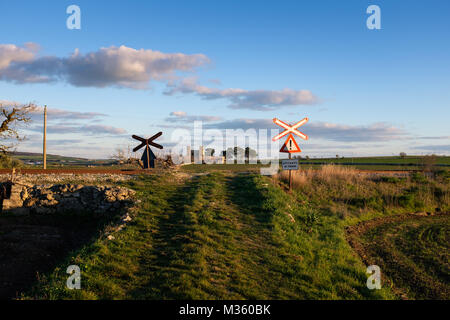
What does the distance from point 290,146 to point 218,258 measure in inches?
375

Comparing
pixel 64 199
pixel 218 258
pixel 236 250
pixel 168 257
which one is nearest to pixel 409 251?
pixel 236 250

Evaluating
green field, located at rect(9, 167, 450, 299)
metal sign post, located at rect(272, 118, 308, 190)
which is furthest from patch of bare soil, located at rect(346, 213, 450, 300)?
metal sign post, located at rect(272, 118, 308, 190)

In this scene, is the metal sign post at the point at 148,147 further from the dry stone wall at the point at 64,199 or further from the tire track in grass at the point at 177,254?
the tire track in grass at the point at 177,254

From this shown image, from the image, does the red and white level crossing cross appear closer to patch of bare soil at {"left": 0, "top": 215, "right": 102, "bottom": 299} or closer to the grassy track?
the grassy track

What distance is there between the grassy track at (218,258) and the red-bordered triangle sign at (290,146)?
3.03 m

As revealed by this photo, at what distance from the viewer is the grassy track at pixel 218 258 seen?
6527 mm

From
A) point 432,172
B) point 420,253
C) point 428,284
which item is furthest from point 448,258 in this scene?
point 432,172

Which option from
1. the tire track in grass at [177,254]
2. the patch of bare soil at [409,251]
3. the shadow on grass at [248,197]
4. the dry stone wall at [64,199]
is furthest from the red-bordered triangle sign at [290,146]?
the dry stone wall at [64,199]

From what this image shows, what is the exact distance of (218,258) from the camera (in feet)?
26.7

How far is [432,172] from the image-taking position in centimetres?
2584

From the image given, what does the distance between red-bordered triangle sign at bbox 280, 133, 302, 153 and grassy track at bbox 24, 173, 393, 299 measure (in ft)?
9.95

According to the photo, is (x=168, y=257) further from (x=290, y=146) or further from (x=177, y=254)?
(x=290, y=146)
